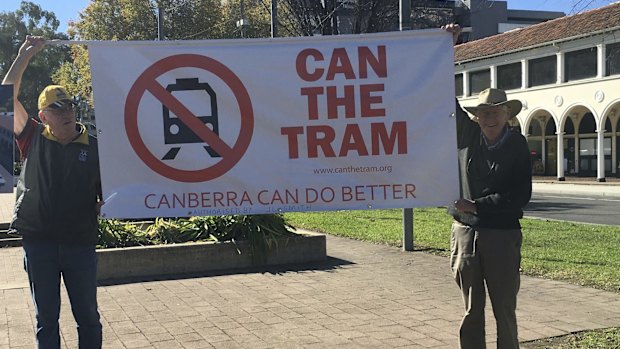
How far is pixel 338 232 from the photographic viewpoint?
38.9 ft

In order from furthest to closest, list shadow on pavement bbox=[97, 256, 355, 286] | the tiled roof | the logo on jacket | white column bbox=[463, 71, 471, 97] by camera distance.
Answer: white column bbox=[463, 71, 471, 97] < the tiled roof < shadow on pavement bbox=[97, 256, 355, 286] < the logo on jacket

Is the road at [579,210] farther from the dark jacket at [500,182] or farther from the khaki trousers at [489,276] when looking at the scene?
the dark jacket at [500,182]

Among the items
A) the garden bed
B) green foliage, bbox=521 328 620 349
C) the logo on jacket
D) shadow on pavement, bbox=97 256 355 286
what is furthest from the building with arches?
the logo on jacket

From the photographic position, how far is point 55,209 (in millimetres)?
3676

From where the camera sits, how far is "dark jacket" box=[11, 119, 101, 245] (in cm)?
368

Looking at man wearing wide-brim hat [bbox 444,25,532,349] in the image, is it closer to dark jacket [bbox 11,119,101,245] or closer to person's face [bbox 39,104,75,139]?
dark jacket [bbox 11,119,101,245]

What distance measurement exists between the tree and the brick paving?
197 ft

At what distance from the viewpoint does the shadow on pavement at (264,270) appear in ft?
24.6

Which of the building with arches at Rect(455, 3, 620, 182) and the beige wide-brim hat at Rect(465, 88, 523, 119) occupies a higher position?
the building with arches at Rect(455, 3, 620, 182)

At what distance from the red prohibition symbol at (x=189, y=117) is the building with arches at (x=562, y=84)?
1092 inches

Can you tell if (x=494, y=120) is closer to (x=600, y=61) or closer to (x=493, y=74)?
(x=600, y=61)

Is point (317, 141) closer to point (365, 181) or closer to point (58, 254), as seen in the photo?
point (365, 181)

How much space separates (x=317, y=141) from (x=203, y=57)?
3.23 ft

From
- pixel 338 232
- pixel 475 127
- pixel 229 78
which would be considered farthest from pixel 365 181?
pixel 338 232
